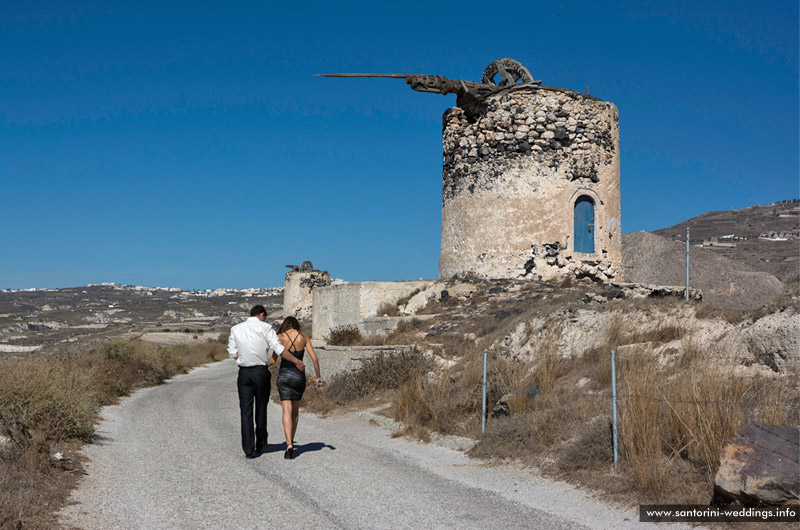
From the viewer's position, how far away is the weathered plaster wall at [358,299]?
1555 centimetres

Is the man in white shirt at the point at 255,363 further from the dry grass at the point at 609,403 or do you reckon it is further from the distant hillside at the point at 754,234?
the distant hillside at the point at 754,234

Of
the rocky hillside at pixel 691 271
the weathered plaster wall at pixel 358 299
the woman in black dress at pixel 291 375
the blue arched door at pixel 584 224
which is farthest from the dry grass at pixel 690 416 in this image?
the rocky hillside at pixel 691 271

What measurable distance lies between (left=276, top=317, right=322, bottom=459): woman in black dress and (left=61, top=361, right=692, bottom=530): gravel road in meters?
0.48

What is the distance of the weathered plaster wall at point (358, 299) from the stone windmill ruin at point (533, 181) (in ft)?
5.99

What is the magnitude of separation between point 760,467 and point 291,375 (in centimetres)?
536

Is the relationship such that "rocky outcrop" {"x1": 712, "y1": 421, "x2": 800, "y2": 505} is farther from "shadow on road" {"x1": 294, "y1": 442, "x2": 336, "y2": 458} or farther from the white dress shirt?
the white dress shirt

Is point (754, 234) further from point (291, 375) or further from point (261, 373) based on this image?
point (261, 373)

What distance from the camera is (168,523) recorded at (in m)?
5.36

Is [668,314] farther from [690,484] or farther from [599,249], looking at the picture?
[599,249]

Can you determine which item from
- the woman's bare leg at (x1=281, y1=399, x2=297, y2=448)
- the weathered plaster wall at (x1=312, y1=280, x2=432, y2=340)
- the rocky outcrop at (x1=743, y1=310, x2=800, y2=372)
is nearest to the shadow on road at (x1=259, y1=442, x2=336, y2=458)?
the woman's bare leg at (x1=281, y1=399, x2=297, y2=448)

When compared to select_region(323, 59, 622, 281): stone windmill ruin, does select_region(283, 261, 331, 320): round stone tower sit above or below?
below

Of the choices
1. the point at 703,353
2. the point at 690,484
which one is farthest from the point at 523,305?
the point at 690,484

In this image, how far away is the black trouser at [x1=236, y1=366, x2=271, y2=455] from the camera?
8203mm

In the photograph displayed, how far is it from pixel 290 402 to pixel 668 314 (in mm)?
5704
